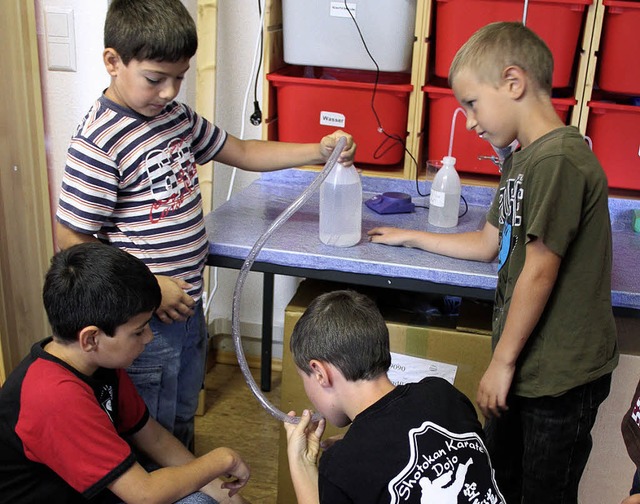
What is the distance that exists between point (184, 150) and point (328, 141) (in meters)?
0.37

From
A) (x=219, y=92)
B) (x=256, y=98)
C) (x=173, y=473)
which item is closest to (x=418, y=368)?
(x=173, y=473)

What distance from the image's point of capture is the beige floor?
84.4 inches

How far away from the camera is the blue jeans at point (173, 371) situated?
1549 mm

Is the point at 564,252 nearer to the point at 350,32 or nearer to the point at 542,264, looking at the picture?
the point at 542,264

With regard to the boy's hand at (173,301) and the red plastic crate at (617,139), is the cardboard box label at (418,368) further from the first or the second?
the red plastic crate at (617,139)

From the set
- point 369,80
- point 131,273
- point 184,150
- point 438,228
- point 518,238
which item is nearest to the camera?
point 131,273

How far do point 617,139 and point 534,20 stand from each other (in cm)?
42

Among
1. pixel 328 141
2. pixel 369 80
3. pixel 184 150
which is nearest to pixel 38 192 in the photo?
pixel 184 150

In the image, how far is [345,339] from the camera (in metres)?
1.17

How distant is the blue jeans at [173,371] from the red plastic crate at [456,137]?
36.7 inches

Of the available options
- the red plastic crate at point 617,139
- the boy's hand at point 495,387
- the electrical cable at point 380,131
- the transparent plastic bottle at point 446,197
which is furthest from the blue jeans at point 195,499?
the red plastic crate at point 617,139

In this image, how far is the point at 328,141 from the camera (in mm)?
1755

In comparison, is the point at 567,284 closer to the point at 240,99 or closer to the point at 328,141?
the point at 328,141

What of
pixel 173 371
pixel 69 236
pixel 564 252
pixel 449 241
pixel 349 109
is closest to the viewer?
pixel 564 252
